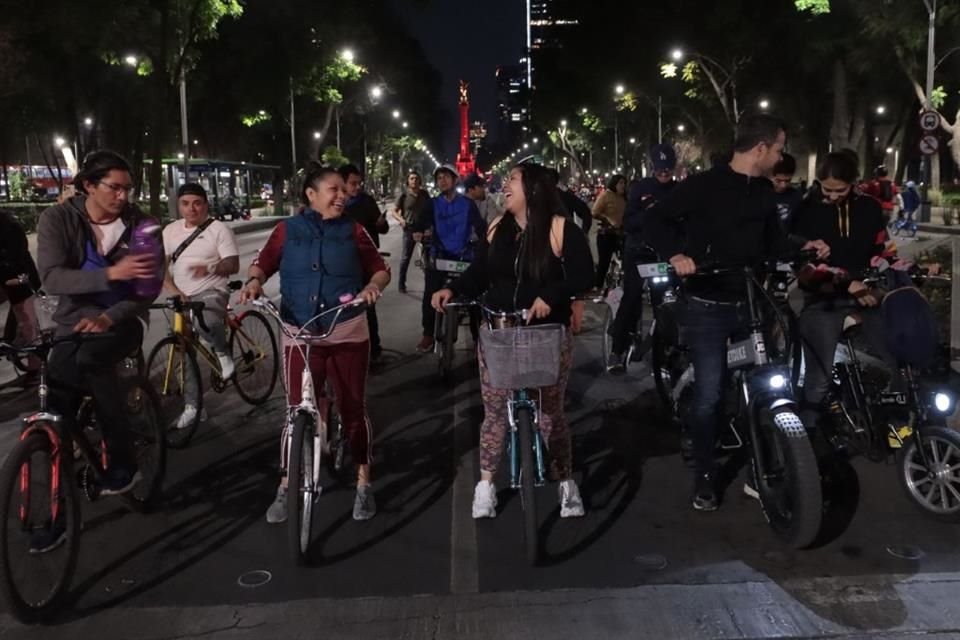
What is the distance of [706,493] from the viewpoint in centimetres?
502

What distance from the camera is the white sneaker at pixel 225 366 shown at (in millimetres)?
6844

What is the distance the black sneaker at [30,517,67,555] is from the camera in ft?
13.3

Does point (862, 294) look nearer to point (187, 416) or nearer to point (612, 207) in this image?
point (187, 416)

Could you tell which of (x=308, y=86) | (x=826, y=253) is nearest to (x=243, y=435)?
(x=826, y=253)

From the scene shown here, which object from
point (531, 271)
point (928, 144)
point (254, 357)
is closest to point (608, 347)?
point (254, 357)

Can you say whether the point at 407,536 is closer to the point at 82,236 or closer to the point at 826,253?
the point at 82,236

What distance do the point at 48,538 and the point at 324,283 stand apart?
1671mm

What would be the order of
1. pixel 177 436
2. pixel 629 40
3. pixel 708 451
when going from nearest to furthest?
pixel 708 451, pixel 177 436, pixel 629 40

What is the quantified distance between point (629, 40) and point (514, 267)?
40334 millimetres

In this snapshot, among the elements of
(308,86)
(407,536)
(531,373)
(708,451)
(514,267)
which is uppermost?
(308,86)

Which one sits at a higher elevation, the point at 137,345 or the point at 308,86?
the point at 308,86

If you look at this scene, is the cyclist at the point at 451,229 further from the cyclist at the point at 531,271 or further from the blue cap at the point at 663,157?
the cyclist at the point at 531,271

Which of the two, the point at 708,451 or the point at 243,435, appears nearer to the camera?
the point at 708,451

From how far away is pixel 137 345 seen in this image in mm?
4812
